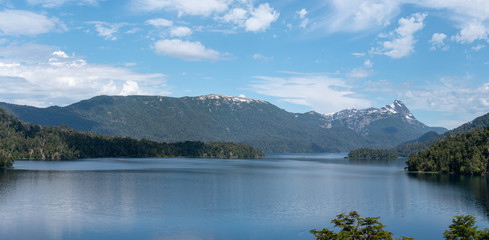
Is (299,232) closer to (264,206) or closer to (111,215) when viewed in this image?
(264,206)

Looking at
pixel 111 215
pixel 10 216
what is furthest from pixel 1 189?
pixel 111 215

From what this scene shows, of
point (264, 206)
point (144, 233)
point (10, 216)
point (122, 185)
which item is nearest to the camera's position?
point (144, 233)

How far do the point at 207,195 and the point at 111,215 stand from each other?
3710cm

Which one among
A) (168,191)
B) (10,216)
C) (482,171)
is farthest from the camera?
(482,171)

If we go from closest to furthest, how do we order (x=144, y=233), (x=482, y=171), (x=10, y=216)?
(x=144, y=233) < (x=10, y=216) < (x=482, y=171)

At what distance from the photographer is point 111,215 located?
82.2m

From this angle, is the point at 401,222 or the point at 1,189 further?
the point at 1,189

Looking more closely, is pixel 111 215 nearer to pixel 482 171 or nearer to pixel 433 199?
pixel 433 199

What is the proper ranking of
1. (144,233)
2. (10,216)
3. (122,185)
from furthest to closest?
(122,185), (10,216), (144,233)

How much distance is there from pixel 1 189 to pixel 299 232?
8667 cm

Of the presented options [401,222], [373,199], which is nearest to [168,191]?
[373,199]

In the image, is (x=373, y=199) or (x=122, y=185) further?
(x=122, y=185)

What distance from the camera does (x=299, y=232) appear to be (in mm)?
71062

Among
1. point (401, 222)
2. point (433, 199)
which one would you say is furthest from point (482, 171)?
point (401, 222)
